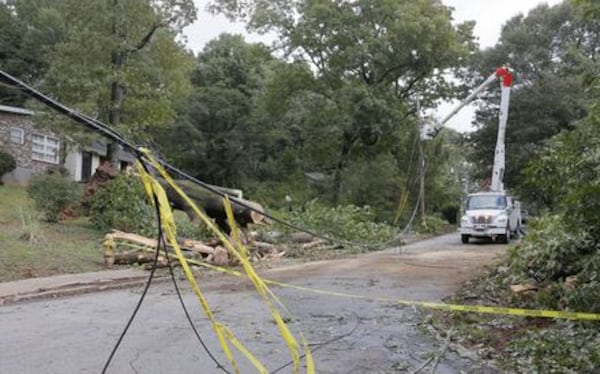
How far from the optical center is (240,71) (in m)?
44.0

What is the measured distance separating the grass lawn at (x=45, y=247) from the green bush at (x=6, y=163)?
10513 mm

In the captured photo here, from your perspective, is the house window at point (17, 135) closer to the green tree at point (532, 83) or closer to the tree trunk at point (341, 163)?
the tree trunk at point (341, 163)

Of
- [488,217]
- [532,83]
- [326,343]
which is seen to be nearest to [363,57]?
[532,83]

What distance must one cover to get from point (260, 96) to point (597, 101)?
117 feet

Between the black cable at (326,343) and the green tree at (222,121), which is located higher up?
the green tree at (222,121)

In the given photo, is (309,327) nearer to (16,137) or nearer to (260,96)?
(16,137)

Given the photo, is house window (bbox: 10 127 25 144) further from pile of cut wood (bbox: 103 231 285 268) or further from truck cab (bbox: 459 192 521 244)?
truck cab (bbox: 459 192 521 244)

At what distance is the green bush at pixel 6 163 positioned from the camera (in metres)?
30.8

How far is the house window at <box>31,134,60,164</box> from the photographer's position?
116 feet

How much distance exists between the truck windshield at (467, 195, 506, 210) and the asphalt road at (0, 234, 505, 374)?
11361mm

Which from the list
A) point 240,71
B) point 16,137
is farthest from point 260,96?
point 16,137

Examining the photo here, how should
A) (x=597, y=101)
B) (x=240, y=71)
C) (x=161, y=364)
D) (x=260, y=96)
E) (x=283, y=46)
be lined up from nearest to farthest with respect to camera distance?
(x=161, y=364), (x=597, y=101), (x=283, y=46), (x=260, y=96), (x=240, y=71)

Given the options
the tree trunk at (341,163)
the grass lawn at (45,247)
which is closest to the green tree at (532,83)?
the tree trunk at (341,163)

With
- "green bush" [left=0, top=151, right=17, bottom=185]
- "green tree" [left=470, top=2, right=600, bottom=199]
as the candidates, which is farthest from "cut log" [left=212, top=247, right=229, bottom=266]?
"green tree" [left=470, top=2, right=600, bottom=199]
